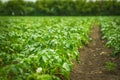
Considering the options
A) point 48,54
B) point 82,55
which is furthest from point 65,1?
point 48,54

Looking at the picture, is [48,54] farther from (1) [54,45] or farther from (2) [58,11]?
(2) [58,11]

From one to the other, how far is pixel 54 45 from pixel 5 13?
43105 millimetres

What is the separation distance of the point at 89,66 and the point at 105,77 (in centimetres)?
96

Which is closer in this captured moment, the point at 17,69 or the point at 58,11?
the point at 17,69

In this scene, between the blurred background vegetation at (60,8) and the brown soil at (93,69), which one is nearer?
the brown soil at (93,69)

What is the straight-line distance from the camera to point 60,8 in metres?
47.2

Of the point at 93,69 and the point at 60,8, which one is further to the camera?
the point at 60,8

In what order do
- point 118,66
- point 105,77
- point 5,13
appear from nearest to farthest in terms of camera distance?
1. point 105,77
2. point 118,66
3. point 5,13

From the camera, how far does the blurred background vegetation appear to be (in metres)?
45.7

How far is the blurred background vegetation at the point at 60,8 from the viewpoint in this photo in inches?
1800

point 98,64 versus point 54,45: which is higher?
point 54,45

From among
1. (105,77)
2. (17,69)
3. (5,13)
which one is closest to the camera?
(17,69)

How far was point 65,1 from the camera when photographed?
48406mm

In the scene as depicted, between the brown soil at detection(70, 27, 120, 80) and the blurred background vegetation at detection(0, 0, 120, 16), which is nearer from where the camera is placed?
the brown soil at detection(70, 27, 120, 80)
